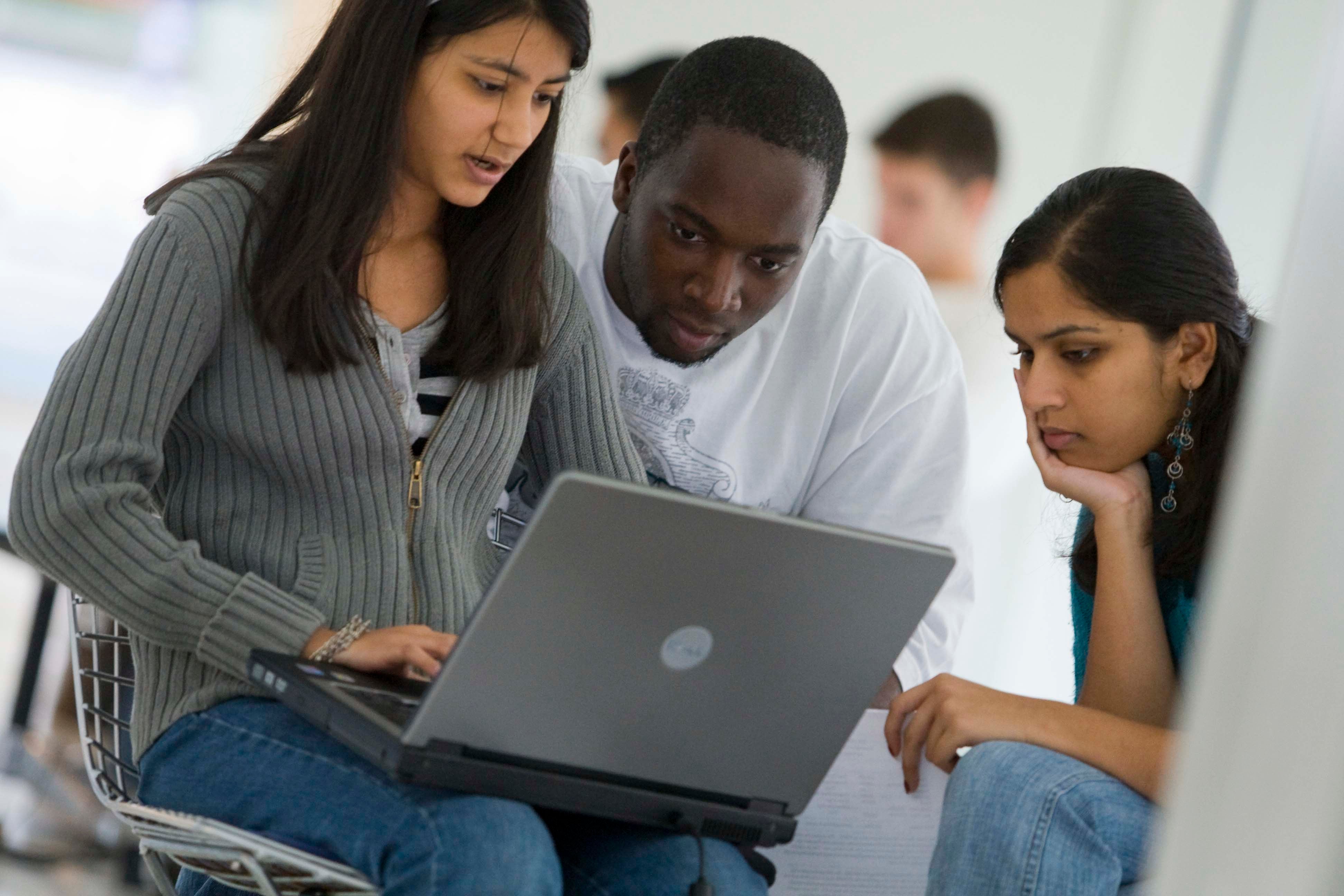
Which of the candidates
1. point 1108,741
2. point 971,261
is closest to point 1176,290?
point 1108,741

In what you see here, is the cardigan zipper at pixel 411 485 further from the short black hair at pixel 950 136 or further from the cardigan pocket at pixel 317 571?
the short black hair at pixel 950 136

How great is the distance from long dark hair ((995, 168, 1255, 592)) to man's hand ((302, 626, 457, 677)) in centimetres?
64

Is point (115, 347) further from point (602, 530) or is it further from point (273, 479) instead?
point (602, 530)

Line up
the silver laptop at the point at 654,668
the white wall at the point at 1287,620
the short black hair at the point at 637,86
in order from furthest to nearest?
the short black hair at the point at 637,86 < the silver laptop at the point at 654,668 < the white wall at the point at 1287,620

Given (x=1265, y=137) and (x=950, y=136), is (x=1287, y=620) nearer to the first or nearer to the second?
(x=1265, y=137)

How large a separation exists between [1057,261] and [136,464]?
0.84 metres

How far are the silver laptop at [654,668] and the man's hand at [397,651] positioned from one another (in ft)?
0.15

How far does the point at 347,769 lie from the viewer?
1027 mm

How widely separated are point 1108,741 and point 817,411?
1.99ft

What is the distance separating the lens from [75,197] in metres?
4.27

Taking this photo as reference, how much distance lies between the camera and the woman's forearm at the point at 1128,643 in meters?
1.27

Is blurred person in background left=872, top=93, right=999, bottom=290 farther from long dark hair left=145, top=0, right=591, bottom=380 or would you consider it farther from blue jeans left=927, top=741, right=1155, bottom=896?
blue jeans left=927, top=741, right=1155, bottom=896

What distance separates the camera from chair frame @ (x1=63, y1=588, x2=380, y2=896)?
0.97 metres

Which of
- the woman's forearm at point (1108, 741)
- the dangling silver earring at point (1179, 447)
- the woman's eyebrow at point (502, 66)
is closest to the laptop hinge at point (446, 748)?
the woman's forearm at point (1108, 741)
